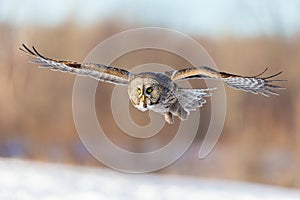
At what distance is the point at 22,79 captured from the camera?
515cm

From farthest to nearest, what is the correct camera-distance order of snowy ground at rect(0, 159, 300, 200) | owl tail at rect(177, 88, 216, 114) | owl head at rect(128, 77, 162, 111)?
snowy ground at rect(0, 159, 300, 200), owl tail at rect(177, 88, 216, 114), owl head at rect(128, 77, 162, 111)

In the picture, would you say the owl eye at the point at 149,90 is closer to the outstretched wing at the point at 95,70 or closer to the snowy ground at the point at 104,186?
the outstretched wing at the point at 95,70

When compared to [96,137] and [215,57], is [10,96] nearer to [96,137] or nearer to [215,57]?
[96,137]

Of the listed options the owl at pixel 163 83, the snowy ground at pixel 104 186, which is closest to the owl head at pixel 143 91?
the owl at pixel 163 83

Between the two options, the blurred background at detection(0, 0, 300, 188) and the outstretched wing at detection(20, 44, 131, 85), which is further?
the blurred background at detection(0, 0, 300, 188)

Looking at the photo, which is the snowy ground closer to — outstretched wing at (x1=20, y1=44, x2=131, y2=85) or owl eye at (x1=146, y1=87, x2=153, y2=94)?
outstretched wing at (x1=20, y1=44, x2=131, y2=85)

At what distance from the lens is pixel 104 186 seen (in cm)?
401

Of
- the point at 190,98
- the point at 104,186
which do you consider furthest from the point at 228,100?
the point at 190,98

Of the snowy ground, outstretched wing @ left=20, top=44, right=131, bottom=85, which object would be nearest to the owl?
outstretched wing @ left=20, top=44, right=131, bottom=85

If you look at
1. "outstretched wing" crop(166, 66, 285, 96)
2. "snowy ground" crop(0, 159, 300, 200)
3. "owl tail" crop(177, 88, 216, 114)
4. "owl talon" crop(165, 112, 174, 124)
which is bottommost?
"snowy ground" crop(0, 159, 300, 200)

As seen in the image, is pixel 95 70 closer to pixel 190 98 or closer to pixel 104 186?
pixel 190 98

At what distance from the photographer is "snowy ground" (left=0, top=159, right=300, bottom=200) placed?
12.1 ft

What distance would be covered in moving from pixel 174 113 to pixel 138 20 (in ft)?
12.1

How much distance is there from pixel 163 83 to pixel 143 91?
4 centimetres
